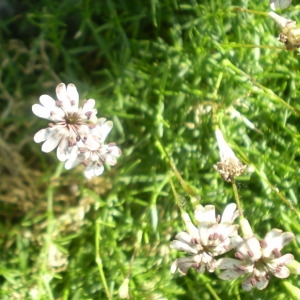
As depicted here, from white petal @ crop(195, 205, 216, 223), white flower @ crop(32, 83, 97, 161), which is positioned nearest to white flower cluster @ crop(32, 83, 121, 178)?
white flower @ crop(32, 83, 97, 161)

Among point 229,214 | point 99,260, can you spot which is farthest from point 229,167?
point 99,260

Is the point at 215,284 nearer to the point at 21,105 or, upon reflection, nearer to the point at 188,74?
the point at 188,74

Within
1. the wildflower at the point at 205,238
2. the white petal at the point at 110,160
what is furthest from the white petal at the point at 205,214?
→ the white petal at the point at 110,160

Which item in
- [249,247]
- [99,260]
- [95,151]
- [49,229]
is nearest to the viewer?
[249,247]

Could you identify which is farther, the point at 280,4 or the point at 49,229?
the point at 49,229

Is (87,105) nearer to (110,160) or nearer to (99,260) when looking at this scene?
(110,160)

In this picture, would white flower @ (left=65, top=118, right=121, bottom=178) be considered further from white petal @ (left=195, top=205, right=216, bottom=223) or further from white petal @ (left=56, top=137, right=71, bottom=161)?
white petal @ (left=195, top=205, right=216, bottom=223)

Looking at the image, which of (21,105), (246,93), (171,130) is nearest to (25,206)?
A: (21,105)
